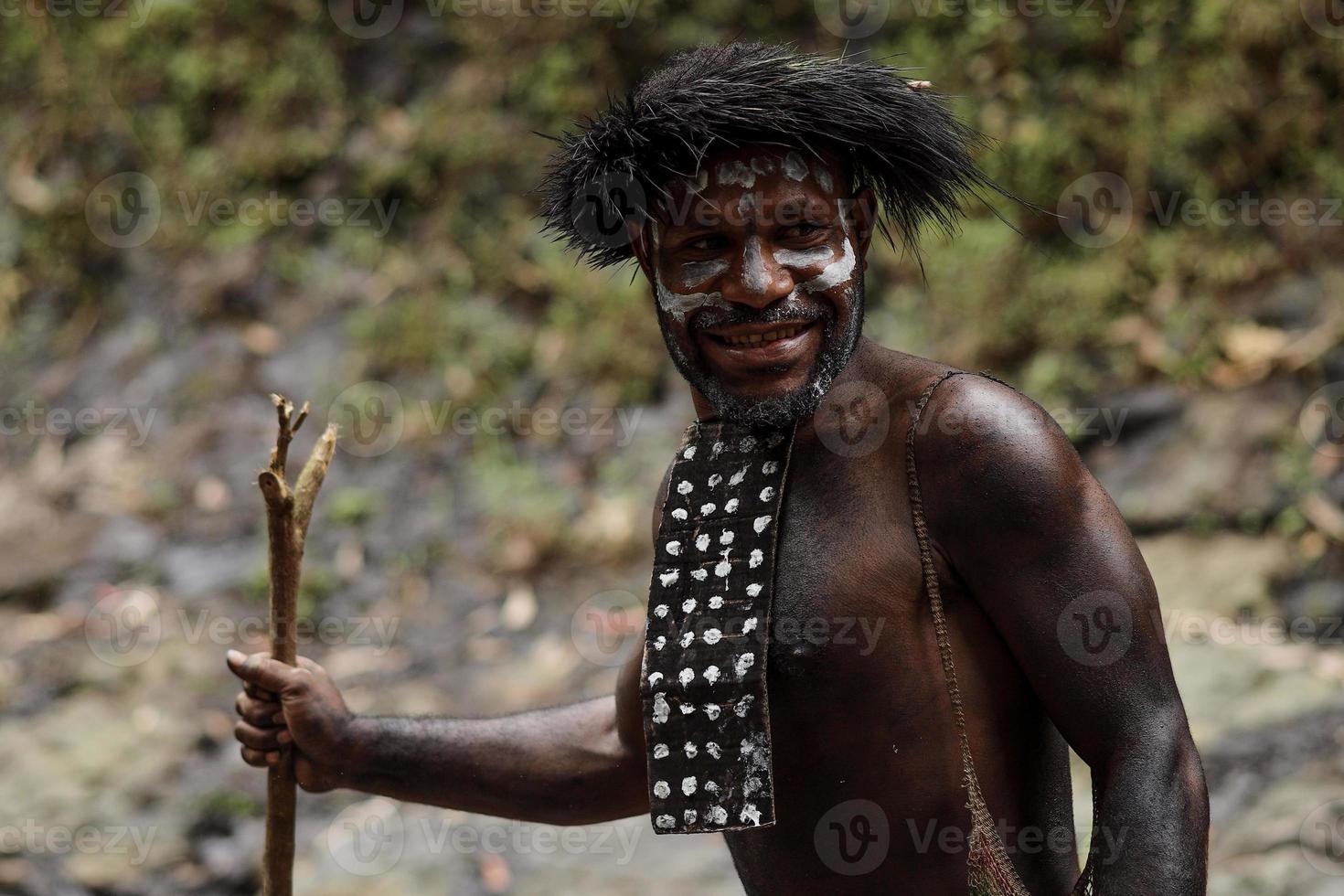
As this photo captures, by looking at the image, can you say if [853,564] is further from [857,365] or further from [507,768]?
[507,768]

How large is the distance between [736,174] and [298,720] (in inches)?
53.0

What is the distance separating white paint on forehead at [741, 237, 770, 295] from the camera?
2.38 metres

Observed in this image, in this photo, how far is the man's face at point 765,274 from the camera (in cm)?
241

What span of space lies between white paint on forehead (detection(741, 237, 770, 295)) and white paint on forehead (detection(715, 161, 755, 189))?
9cm

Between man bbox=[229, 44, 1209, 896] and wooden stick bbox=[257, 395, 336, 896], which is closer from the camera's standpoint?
man bbox=[229, 44, 1209, 896]

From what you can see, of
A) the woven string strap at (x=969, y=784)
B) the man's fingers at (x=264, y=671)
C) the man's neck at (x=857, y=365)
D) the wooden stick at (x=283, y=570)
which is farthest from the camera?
the man's fingers at (x=264, y=671)

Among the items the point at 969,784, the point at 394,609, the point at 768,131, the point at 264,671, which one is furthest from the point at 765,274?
the point at 394,609

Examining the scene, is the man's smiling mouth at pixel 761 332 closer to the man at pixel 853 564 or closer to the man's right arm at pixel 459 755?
the man at pixel 853 564

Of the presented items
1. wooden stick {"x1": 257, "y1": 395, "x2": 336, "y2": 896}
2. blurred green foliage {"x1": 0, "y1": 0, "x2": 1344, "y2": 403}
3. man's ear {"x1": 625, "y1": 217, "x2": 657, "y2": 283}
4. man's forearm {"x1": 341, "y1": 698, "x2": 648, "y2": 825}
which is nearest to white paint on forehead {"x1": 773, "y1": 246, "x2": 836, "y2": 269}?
man's ear {"x1": 625, "y1": 217, "x2": 657, "y2": 283}

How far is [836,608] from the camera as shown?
2.34m

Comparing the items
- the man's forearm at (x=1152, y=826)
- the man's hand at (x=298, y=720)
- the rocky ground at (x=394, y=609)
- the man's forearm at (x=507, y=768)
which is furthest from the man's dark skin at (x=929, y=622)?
the rocky ground at (x=394, y=609)

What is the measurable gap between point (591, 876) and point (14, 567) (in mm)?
3106

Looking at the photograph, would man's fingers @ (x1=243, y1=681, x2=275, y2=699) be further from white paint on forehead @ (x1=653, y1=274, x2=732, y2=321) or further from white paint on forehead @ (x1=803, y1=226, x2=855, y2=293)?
white paint on forehead @ (x1=803, y1=226, x2=855, y2=293)

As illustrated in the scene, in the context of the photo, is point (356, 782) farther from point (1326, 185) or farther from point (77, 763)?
point (1326, 185)
